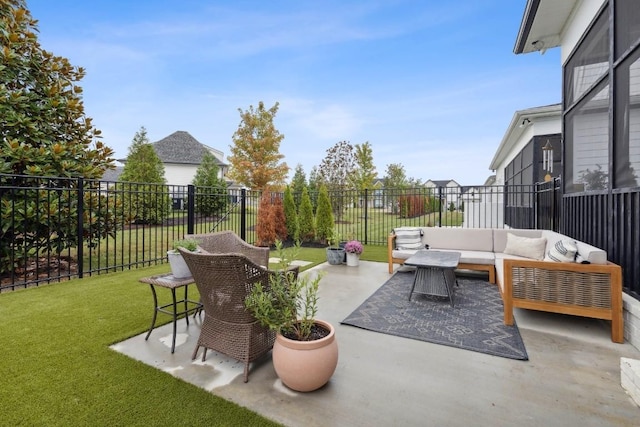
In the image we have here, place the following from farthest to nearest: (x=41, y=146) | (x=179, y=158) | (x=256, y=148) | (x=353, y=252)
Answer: (x=179, y=158)
(x=256, y=148)
(x=353, y=252)
(x=41, y=146)

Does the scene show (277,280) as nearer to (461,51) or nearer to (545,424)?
(545,424)

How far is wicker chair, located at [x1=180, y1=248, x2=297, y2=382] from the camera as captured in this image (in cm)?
213

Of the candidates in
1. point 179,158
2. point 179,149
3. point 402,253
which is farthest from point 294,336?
point 179,149

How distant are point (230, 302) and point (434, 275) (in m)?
3.23

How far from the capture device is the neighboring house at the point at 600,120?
2975 mm

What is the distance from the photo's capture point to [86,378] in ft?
7.02

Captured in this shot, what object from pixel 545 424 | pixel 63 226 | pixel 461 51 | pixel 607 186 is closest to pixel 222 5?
pixel 63 226

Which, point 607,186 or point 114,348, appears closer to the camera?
point 114,348

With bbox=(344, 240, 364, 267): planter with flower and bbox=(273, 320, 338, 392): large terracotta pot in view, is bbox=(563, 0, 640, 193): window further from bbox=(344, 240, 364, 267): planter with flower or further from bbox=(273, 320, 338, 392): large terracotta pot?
bbox=(344, 240, 364, 267): planter with flower

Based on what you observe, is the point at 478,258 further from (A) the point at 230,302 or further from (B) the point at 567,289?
(A) the point at 230,302

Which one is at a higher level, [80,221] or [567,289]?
[80,221]

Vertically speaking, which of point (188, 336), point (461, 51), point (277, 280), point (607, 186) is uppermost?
point (461, 51)

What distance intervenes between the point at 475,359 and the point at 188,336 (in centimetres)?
263

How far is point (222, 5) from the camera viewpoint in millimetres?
7488
